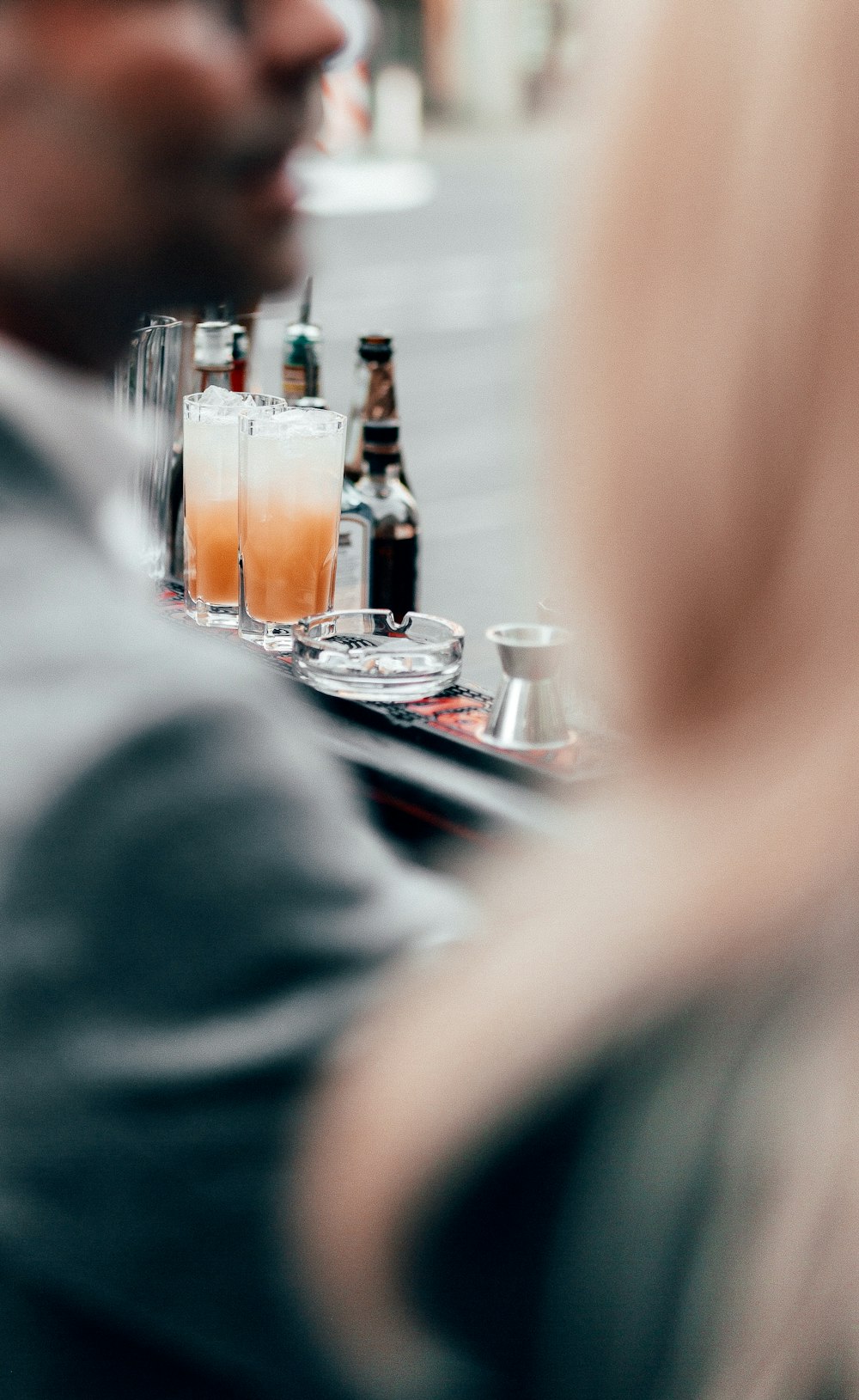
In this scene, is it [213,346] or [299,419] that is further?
[213,346]

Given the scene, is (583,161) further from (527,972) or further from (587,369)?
(527,972)

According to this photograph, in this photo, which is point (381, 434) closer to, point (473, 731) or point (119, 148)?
point (473, 731)

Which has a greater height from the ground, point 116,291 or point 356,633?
point 116,291

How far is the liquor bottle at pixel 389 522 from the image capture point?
1831 millimetres

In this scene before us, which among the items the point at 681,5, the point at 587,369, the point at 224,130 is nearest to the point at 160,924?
the point at 587,369

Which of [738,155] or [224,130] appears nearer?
[738,155]

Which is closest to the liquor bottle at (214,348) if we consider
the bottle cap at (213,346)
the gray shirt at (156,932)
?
the bottle cap at (213,346)

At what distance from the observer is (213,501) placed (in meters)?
1.82

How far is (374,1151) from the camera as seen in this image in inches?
23.4

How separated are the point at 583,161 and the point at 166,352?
1.42 metres

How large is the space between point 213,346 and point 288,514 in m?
0.41

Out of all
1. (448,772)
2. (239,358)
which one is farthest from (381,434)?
(448,772)

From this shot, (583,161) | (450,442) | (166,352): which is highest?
(583,161)

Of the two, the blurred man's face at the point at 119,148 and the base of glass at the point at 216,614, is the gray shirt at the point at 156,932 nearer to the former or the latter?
the blurred man's face at the point at 119,148
